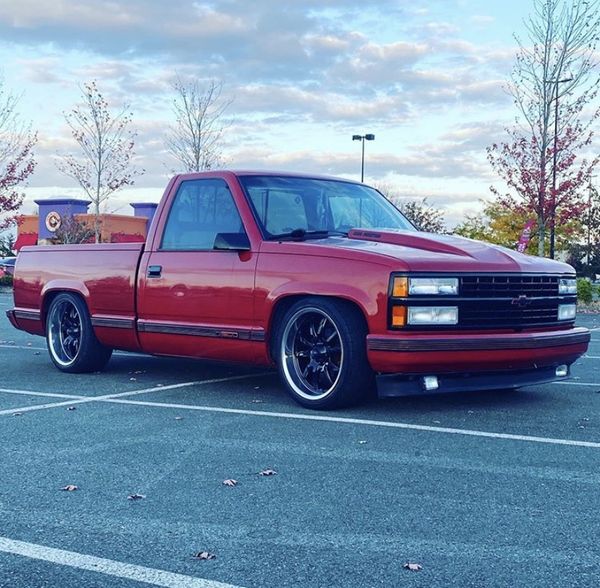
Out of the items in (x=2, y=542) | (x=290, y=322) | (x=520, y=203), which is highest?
(x=520, y=203)

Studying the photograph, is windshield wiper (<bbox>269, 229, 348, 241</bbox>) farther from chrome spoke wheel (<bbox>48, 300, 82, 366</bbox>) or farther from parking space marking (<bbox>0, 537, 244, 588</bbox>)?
parking space marking (<bbox>0, 537, 244, 588</bbox>)

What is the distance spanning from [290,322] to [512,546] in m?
3.31

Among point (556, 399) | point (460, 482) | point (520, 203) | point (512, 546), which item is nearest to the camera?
point (512, 546)

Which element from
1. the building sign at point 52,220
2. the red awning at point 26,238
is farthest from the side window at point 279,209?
the red awning at point 26,238

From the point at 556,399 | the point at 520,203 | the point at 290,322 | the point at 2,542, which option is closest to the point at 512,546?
the point at 2,542

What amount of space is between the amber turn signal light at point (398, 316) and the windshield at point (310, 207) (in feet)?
4.12

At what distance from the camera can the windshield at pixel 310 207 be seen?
285 inches

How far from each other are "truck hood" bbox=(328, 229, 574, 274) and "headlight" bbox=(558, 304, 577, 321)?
0.87ft

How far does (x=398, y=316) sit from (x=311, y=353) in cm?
83

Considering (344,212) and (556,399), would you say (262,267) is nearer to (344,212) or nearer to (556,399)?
(344,212)

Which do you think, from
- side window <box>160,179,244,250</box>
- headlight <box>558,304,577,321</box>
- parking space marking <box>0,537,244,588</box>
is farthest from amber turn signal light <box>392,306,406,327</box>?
parking space marking <box>0,537,244,588</box>

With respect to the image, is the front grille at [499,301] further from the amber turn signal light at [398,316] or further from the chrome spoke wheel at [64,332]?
the chrome spoke wheel at [64,332]

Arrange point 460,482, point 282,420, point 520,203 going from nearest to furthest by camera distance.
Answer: point 460,482 < point 282,420 < point 520,203

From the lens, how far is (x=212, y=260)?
7.26 m
